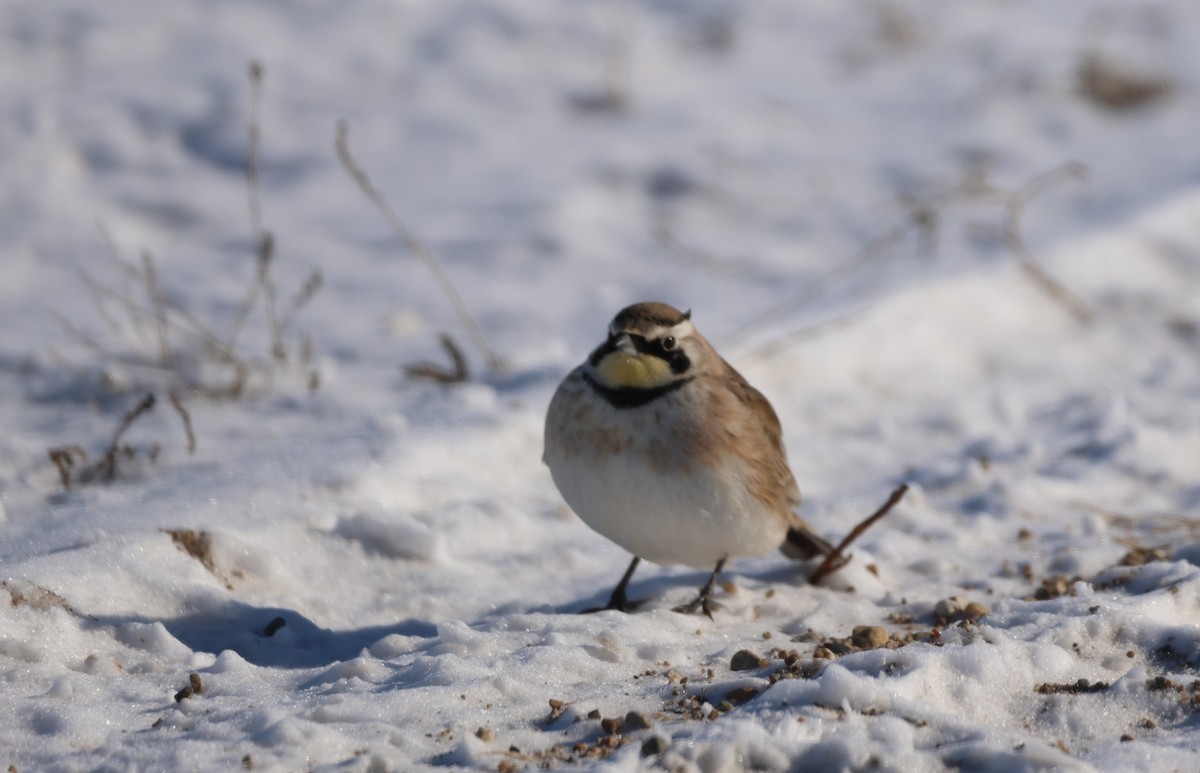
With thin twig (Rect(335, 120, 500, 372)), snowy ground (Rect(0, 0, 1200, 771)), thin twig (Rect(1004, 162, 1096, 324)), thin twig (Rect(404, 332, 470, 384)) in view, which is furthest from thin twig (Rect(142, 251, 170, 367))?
thin twig (Rect(1004, 162, 1096, 324))

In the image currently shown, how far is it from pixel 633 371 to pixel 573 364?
209 cm

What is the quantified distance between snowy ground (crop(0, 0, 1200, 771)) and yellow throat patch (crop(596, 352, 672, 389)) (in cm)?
71

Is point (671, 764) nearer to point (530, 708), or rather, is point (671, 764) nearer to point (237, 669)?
point (530, 708)

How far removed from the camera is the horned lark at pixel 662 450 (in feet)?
13.1

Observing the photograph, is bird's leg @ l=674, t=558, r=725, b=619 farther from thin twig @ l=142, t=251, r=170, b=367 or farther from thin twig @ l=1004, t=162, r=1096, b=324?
thin twig @ l=1004, t=162, r=1096, b=324

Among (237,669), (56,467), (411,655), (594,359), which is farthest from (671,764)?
(56,467)

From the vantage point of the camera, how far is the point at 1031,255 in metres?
7.83

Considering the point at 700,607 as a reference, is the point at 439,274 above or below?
above

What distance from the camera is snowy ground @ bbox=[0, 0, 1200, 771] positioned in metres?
3.32

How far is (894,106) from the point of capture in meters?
10.5

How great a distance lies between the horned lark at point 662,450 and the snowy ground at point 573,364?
0.29 m

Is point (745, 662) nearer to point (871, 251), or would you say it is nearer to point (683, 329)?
point (683, 329)

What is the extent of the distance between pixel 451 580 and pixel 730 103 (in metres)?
6.37

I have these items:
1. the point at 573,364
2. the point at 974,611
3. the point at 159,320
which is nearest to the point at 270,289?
the point at 159,320
